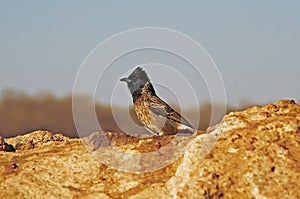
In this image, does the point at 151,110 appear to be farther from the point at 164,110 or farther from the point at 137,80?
the point at 137,80

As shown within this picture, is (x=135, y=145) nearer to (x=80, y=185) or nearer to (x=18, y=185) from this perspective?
(x=80, y=185)

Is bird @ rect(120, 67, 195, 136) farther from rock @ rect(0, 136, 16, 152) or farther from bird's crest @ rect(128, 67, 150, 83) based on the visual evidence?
rock @ rect(0, 136, 16, 152)

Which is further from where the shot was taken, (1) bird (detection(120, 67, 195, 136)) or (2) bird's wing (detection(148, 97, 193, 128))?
(2) bird's wing (detection(148, 97, 193, 128))

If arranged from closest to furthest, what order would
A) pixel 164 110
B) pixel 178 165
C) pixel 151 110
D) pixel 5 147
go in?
pixel 178 165 → pixel 5 147 → pixel 164 110 → pixel 151 110

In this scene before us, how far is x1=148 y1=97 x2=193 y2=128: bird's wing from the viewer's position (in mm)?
12484

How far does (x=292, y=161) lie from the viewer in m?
6.81

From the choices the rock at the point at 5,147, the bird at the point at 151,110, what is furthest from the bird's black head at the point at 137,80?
the rock at the point at 5,147

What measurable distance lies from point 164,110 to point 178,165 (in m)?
5.45

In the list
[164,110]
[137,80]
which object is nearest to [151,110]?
[164,110]

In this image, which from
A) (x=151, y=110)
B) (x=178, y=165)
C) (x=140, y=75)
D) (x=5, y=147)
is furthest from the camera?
(x=140, y=75)

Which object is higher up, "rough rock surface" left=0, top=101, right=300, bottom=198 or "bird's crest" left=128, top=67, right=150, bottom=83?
"bird's crest" left=128, top=67, right=150, bottom=83

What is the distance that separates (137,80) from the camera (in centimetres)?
1331

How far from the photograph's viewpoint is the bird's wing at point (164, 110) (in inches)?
492

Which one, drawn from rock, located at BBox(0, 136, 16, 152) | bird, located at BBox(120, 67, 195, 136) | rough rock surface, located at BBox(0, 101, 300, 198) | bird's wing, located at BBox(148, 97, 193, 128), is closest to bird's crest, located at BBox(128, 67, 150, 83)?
bird, located at BBox(120, 67, 195, 136)
